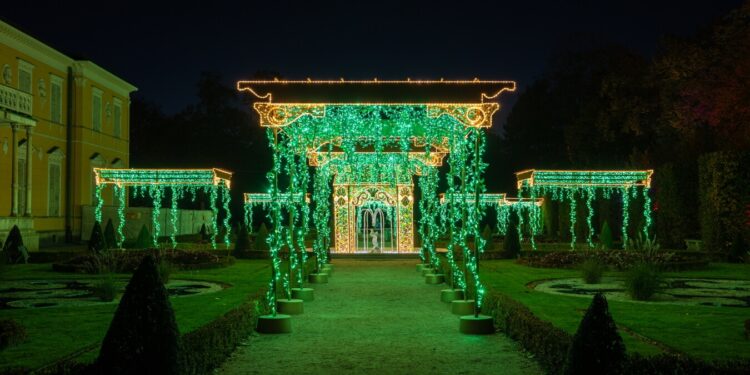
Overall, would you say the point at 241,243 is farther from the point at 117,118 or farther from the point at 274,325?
the point at 274,325

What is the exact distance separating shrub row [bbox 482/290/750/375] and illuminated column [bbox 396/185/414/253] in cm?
1629

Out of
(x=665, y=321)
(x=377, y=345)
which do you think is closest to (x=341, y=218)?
(x=665, y=321)

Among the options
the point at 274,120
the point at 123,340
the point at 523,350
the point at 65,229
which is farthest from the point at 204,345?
the point at 65,229

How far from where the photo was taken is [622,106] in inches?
1388

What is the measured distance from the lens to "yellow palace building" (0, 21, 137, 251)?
28266mm

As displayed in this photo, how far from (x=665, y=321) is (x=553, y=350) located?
4261 mm

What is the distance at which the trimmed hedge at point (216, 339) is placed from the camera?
6984mm

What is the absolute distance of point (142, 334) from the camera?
608 centimetres

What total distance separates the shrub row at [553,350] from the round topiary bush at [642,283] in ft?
12.0

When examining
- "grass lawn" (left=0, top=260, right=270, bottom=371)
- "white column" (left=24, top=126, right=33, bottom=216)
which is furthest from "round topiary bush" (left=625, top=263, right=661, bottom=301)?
"white column" (left=24, top=126, right=33, bottom=216)

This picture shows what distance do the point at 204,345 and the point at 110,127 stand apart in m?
34.7

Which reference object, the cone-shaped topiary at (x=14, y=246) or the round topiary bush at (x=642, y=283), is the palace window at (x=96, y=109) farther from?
the round topiary bush at (x=642, y=283)

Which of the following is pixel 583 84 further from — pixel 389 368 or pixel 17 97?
Answer: pixel 389 368

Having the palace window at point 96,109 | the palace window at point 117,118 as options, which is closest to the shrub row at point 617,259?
the palace window at point 96,109
